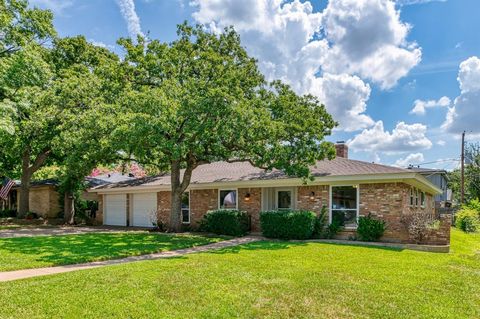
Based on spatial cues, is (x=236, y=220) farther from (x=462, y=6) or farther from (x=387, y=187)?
(x=462, y=6)

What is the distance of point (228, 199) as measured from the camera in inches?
707

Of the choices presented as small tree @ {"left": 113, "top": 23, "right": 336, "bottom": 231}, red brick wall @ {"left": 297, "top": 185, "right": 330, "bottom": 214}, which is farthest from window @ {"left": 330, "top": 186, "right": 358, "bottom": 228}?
small tree @ {"left": 113, "top": 23, "right": 336, "bottom": 231}

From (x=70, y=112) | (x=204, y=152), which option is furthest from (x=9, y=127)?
→ (x=70, y=112)

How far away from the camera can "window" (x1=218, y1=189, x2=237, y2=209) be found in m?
17.8

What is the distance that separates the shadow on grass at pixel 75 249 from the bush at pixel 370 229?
5.85 meters

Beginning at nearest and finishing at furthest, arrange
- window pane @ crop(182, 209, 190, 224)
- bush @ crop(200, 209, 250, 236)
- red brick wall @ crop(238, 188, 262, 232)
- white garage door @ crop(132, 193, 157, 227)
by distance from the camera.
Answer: bush @ crop(200, 209, 250, 236), red brick wall @ crop(238, 188, 262, 232), window pane @ crop(182, 209, 190, 224), white garage door @ crop(132, 193, 157, 227)

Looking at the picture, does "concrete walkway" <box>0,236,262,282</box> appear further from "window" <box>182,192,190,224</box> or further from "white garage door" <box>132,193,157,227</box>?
"white garage door" <box>132,193,157,227</box>

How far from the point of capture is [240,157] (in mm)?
16688

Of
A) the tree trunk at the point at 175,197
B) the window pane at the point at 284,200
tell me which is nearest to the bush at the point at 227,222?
the tree trunk at the point at 175,197

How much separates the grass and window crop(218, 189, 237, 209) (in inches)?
315

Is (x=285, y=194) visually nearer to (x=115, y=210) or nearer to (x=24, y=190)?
(x=115, y=210)

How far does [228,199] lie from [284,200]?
278cm

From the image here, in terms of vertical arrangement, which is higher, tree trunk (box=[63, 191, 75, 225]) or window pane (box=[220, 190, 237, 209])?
window pane (box=[220, 190, 237, 209])

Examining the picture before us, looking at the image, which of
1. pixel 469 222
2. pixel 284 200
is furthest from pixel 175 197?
pixel 469 222
